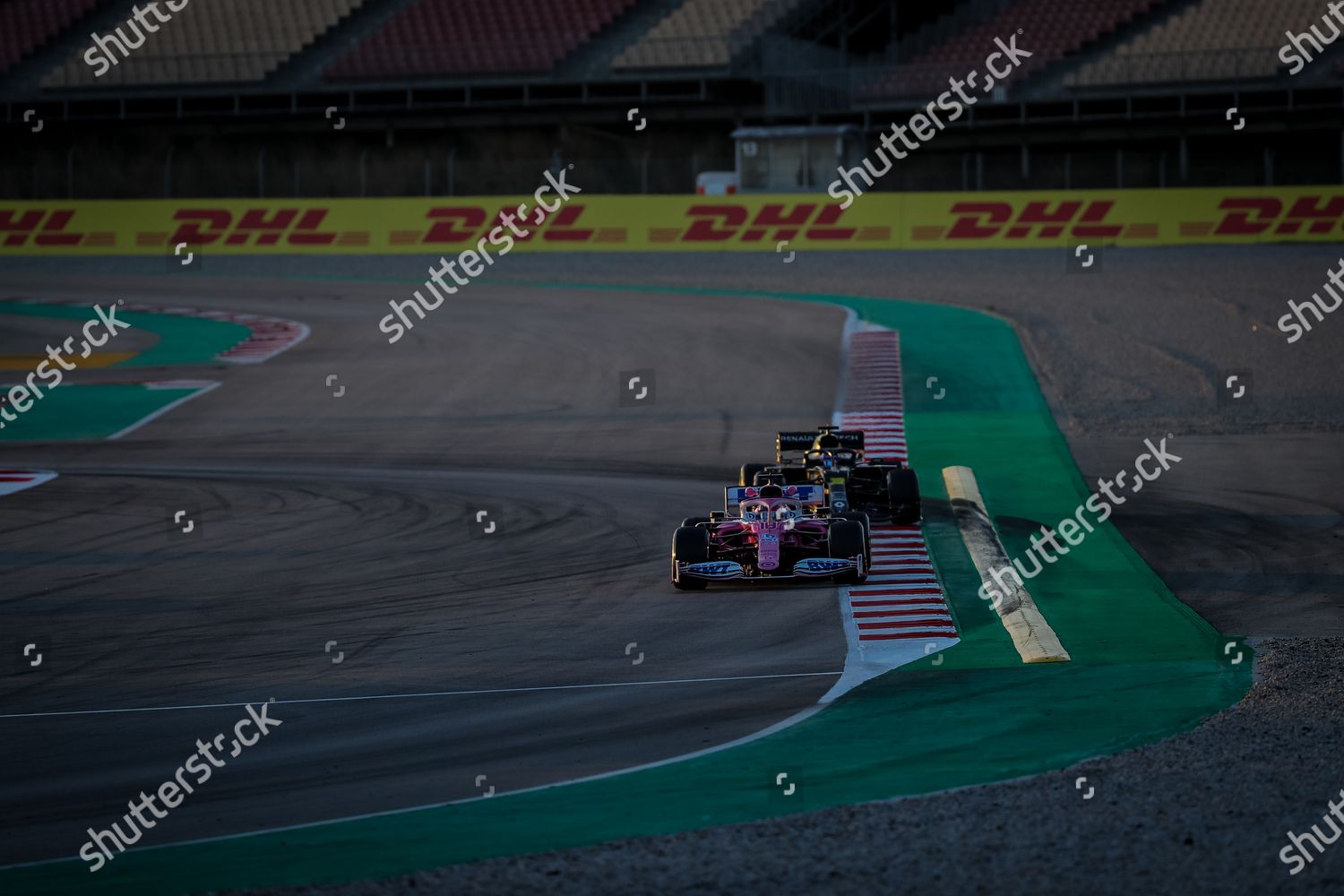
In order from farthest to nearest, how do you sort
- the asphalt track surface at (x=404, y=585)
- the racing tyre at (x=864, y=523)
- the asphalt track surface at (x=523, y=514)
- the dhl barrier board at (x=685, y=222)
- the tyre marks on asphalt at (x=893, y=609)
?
the dhl barrier board at (x=685, y=222) < the racing tyre at (x=864, y=523) < the tyre marks on asphalt at (x=893, y=609) < the asphalt track surface at (x=523, y=514) < the asphalt track surface at (x=404, y=585)

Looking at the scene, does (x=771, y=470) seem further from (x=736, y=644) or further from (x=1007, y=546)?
(x=736, y=644)

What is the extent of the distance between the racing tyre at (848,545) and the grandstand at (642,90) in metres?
27.4

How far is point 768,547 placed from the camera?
572 inches

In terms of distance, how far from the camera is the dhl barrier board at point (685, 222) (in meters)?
Answer: 36.6

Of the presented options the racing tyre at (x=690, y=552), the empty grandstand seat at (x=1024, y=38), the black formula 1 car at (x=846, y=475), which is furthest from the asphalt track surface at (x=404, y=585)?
the empty grandstand seat at (x=1024, y=38)

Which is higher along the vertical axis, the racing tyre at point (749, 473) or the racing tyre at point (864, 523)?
the racing tyre at point (749, 473)

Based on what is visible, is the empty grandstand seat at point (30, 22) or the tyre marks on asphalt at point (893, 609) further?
the empty grandstand seat at point (30, 22)

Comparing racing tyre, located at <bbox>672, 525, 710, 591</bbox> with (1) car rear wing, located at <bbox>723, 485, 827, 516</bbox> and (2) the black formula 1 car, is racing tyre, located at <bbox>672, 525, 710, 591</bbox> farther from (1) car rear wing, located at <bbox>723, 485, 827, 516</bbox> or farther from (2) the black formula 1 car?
(2) the black formula 1 car

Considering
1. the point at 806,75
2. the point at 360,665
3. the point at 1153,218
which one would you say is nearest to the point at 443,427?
the point at 360,665

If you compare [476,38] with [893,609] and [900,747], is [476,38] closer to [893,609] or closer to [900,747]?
[893,609]

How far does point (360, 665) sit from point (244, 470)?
10150 mm

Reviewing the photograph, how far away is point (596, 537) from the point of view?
16781mm

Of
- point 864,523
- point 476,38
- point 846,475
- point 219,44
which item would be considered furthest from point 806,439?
point 219,44

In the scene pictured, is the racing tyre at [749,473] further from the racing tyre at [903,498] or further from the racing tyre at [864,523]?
the racing tyre at [903,498]
